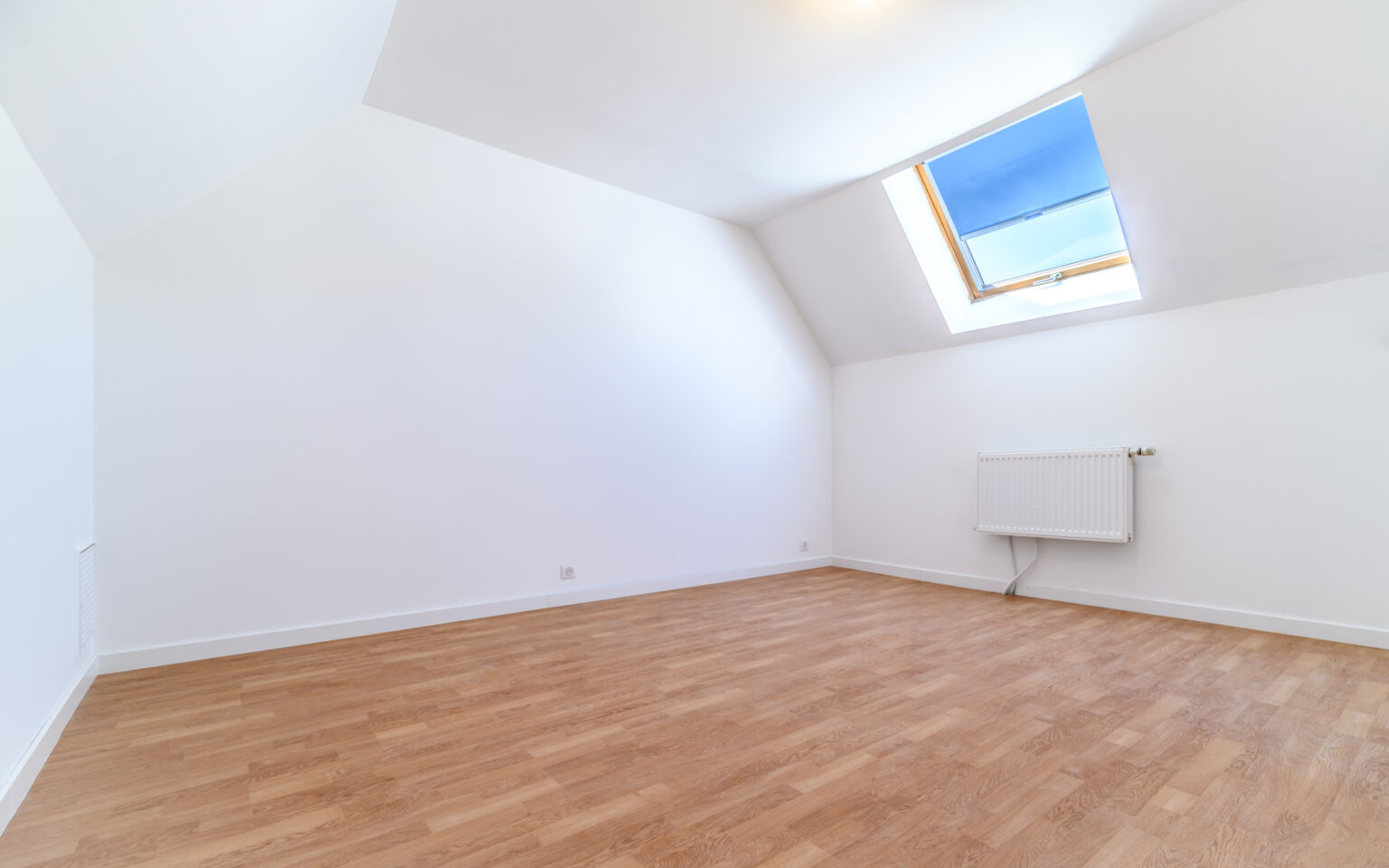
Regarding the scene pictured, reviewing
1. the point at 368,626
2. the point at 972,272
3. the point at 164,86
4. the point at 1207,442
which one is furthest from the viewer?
the point at 972,272

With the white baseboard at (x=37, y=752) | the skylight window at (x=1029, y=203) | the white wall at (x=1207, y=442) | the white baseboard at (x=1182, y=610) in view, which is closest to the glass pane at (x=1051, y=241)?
the skylight window at (x=1029, y=203)

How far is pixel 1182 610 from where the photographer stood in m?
3.86

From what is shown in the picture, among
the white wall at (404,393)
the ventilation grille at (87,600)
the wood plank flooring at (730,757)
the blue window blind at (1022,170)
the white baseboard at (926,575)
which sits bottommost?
the white baseboard at (926,575)

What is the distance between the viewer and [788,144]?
12.9 feet

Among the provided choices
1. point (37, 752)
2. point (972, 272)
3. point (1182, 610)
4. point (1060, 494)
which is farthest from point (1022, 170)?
point (37, 752)

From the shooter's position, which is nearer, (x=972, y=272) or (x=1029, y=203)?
(x=1029, y=203)

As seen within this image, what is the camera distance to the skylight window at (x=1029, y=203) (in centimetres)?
391

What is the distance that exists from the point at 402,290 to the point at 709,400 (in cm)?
235

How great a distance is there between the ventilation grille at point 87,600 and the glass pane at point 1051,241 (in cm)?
543

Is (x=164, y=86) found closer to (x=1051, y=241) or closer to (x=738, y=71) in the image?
(x=738, y=71)

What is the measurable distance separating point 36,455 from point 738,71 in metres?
3.16

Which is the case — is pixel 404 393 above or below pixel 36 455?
above

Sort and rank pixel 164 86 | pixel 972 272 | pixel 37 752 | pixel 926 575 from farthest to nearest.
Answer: pixel 926 575 → pixel 972 272 → pixel 164 86 → pixel 37 752

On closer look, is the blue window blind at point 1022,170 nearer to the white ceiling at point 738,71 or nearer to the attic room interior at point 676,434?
the attic room interior at point 676,434
